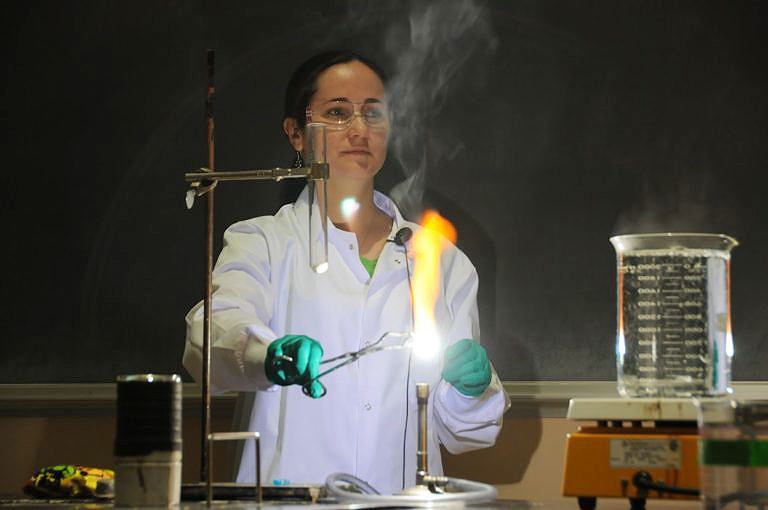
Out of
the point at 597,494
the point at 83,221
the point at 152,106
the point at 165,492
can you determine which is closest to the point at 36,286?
the point at 83,221

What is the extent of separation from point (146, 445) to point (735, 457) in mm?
735

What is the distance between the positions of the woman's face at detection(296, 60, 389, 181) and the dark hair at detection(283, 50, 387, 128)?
27mm

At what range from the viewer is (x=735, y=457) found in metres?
1.30

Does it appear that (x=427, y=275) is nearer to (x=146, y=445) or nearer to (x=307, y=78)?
(x=307, y=78)

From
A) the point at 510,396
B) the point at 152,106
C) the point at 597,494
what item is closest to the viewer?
the point at 597,494

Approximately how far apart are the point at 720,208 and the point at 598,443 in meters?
1.45

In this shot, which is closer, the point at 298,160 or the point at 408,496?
the point at 408,496

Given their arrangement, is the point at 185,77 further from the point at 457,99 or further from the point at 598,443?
the point at 598,443

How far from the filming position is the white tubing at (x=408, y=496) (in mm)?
1614

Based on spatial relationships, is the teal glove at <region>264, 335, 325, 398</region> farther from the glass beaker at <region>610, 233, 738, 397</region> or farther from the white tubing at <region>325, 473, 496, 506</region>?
the glass beaker at <region>610, 233, 738, 397</region>

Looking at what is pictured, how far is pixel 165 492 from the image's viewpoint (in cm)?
153

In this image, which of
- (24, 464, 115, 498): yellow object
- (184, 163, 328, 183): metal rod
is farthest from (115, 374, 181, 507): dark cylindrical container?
(184, 163, 328, 183): metal rod

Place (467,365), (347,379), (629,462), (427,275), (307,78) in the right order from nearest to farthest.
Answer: (629,462) < (467,365) < (347,379) < (427,275) < (307,78)

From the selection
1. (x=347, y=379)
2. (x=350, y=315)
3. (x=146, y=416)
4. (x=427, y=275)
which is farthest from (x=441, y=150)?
(x=146, y=416)
